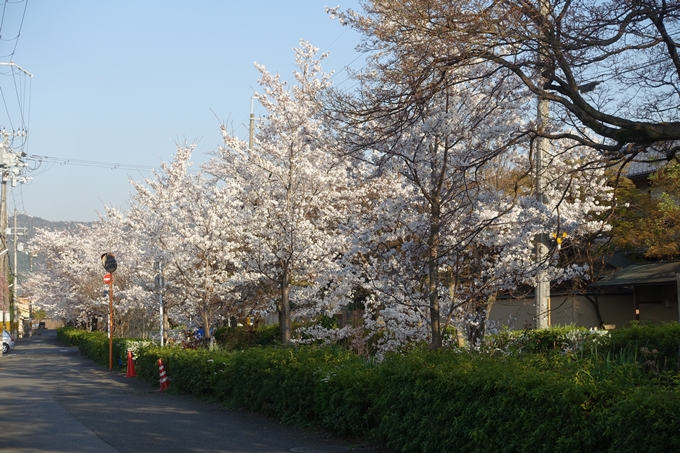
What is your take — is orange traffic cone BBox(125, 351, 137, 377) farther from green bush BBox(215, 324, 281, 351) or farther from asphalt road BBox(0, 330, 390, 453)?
asphalt road BBox(0, 330, 390, 453)

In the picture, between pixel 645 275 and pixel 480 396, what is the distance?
65.1 feet

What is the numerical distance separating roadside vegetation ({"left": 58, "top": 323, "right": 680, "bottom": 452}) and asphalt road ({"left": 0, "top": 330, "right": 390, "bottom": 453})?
0.46m

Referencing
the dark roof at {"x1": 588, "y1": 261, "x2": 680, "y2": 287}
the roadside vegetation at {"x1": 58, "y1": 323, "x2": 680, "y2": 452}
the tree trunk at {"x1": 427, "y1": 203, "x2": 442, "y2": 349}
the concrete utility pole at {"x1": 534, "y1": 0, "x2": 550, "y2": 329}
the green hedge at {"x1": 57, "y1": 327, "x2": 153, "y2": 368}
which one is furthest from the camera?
the green hedge at {"x1": 57, "y1": 327, "x2": 153, "y2": 368}

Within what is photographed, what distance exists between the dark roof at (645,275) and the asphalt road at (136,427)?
49.2 ft

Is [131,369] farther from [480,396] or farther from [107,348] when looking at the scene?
[480,396]

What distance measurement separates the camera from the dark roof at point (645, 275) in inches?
929

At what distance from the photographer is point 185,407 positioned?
1398 centimetres

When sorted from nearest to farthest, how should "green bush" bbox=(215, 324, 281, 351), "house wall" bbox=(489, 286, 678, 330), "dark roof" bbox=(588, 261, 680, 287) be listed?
"dark roof" bbox=(588, 261, 680, 287), "house wall" bbox=(489, 286, 678, 330), "green bush" bbox=(215, 324, 281, 351)

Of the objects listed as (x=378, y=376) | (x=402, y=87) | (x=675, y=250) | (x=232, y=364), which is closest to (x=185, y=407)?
(x=232, y=364)

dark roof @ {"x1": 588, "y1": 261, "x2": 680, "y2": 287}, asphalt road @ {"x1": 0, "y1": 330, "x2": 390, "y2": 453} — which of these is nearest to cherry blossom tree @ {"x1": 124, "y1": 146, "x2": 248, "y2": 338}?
asphalt road @ {"x1": 0, "y1": 330, "x2": 390, "y2": 453}

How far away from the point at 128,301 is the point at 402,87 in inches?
833

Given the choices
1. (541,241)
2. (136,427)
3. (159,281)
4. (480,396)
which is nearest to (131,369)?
(159,281)

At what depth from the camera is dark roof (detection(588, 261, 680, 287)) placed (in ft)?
77.4

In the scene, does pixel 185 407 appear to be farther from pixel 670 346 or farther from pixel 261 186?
pixel 670 346
